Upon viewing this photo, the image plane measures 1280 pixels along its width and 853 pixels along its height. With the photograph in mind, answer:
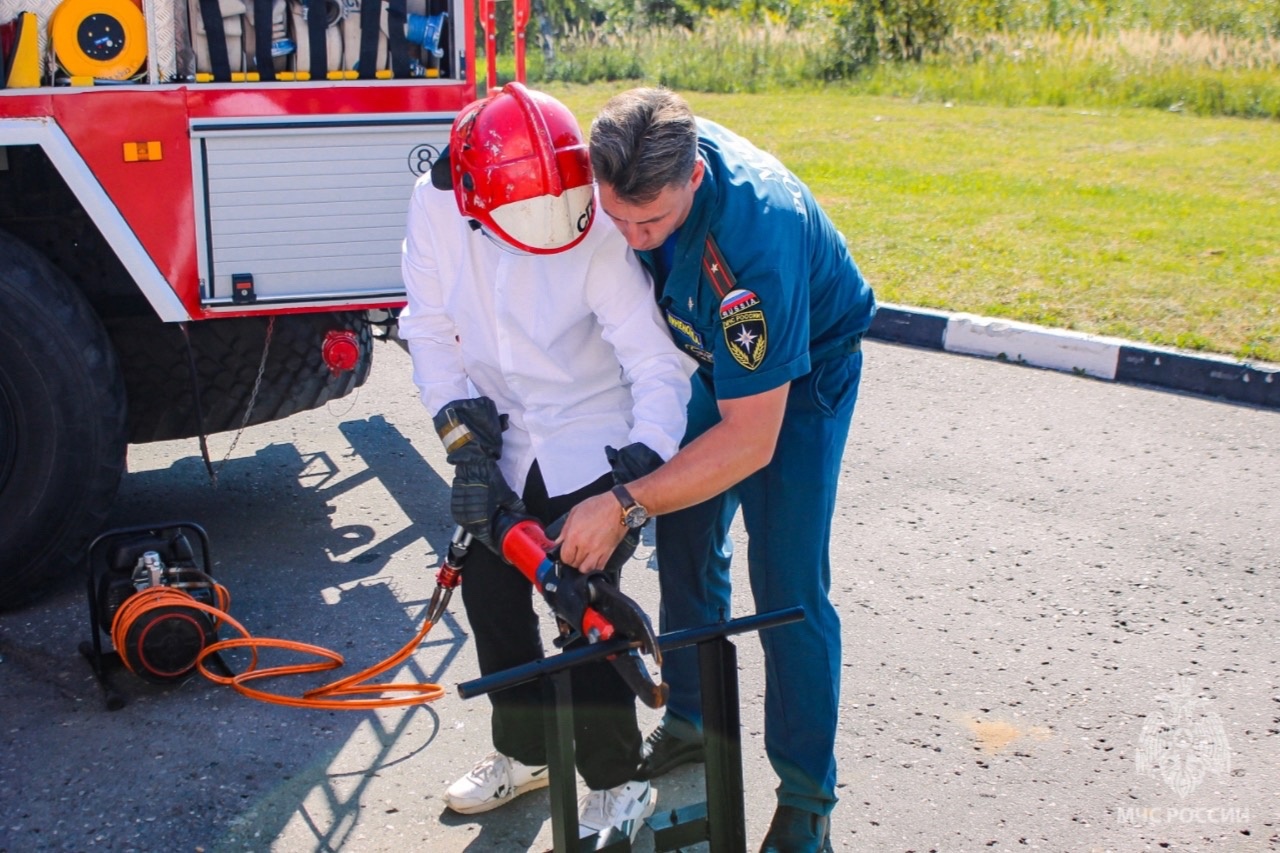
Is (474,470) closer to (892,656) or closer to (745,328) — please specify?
(745,328)

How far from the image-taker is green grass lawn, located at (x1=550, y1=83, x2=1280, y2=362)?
7371 millimetres

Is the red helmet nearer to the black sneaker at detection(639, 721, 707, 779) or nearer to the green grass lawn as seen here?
the black sneaker at detection(639, 721, 707, 779)

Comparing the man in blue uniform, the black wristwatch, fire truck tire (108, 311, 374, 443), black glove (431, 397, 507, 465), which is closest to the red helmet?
the man in blue uniform

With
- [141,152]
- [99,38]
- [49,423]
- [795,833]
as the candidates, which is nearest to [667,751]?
[795,833]

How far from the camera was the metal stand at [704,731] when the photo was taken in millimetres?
2408

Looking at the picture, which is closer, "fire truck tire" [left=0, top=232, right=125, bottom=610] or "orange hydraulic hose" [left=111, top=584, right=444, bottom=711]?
"orange hydraulic hose" [left=111, top=584, right=444, bottom=711]

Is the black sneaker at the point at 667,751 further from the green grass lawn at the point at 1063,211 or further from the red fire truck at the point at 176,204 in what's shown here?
the green grass lawn at the point at 1063,211

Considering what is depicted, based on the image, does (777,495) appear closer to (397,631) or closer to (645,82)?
(397,631)

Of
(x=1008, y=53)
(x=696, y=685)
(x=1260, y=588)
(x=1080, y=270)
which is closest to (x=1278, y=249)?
(x=1080, y=270)

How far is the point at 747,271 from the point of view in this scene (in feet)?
8.77

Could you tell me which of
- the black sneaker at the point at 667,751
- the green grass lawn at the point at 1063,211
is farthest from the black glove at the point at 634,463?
the green grass lawn at the point at 1063,211

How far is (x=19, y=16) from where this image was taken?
4109 millimetres

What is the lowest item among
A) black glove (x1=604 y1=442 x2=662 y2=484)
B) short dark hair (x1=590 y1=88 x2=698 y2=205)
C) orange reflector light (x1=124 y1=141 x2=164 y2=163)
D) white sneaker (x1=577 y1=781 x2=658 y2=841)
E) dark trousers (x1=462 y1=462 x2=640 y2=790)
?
white sneaker (x1=577 y1=781 x2=658 y2=841)

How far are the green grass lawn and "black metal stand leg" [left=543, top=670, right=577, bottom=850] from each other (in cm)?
513
